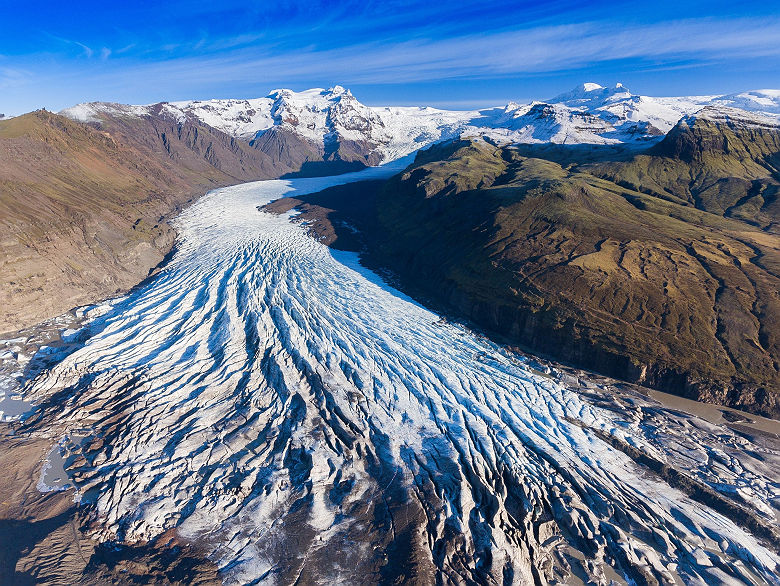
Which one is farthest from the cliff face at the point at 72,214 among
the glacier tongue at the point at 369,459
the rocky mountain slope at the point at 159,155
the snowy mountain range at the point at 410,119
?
the snowy mountain range at the point at 410,119

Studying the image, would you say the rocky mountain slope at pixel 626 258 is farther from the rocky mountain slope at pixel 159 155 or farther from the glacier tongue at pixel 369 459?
the rocky mountain slope at pixel 159 155

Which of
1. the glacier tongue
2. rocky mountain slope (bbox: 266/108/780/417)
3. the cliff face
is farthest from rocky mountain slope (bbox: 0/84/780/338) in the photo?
the glacier tongue

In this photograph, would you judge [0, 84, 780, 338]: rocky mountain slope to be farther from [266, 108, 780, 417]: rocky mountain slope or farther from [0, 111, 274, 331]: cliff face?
[266, 108, 780, 417]: rocky mountain slope

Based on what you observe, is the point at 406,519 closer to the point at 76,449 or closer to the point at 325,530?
the point at 325,530

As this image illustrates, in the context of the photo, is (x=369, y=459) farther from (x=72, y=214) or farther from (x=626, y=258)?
(x=72, y=214)

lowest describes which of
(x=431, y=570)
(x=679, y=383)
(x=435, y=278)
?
(x=431, y=570)

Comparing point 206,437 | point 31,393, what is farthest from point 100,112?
point 206,437
